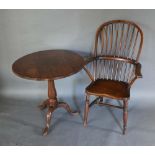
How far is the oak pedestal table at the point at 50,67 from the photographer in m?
2.03

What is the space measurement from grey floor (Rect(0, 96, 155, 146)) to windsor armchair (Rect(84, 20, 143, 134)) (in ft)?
0.42

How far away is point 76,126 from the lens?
244 centimetres

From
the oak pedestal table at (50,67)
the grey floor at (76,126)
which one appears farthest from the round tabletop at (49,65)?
the grey floor at (76,126)

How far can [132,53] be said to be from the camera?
2539 millimetres

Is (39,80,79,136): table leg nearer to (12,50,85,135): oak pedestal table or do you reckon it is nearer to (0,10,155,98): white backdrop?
(12,50,85,135): oak pedestal table

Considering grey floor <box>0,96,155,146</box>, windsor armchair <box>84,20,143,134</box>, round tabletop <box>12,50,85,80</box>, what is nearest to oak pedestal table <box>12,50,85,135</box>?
round tabletop <box>12,50,85,80</box>

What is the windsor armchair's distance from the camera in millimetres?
2273

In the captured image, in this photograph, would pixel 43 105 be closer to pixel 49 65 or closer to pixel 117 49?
pixel 49 65

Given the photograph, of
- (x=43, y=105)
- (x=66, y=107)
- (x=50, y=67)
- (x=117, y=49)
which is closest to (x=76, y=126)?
(x=66, y=107)

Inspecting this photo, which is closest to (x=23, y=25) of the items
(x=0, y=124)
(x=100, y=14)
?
(x=100, y=14)

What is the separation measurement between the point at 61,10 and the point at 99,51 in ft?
2.04

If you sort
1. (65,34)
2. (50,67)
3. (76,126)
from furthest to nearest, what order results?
(65,34)
(76,126)
(50,67)

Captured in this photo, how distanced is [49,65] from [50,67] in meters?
0.05
